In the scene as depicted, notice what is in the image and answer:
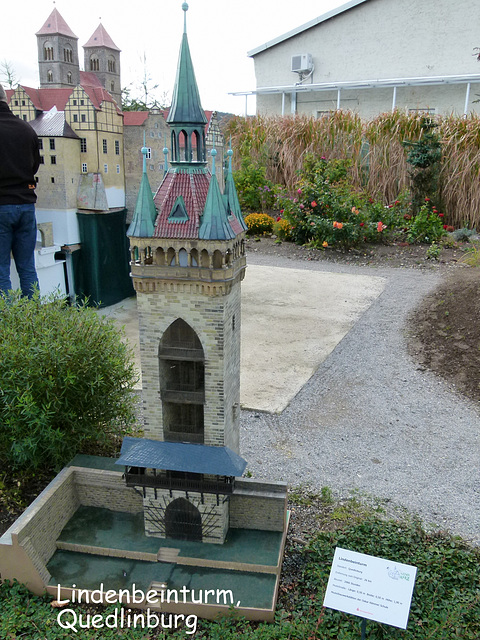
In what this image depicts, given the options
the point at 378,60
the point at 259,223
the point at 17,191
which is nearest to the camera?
the point at 17,191

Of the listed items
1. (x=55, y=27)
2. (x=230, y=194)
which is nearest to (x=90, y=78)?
(x=55, y=27)

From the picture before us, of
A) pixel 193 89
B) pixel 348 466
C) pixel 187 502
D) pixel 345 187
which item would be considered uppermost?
pixel 193 89

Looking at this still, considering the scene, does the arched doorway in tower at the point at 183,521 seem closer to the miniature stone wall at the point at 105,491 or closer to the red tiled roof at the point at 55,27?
the miniature stone wall at the point at 105,491

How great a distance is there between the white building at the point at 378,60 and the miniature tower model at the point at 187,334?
25.7 metres

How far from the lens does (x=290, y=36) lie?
32188 mm

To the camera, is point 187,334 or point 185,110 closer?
point 185,110

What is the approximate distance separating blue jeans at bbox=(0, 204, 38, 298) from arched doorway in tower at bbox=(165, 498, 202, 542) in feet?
16.9

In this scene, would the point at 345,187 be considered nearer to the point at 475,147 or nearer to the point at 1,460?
the point at 475,147

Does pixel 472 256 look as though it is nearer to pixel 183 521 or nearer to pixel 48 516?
pixel 183 521

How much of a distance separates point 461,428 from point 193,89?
307 inches

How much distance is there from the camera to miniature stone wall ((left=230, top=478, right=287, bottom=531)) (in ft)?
22.8

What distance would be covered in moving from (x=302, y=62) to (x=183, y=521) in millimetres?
30810

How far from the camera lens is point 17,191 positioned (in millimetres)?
10023

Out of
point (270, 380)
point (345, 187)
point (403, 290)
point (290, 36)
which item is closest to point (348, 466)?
point (270, 380)
